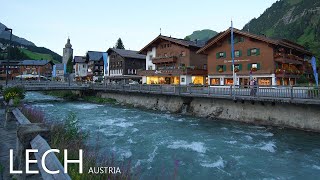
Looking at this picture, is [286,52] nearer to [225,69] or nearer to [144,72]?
[225,69]

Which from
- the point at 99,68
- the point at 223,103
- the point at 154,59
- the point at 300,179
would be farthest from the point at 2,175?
the point at 99,68

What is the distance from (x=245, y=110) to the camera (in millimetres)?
23734

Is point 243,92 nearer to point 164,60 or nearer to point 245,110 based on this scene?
point 245,110

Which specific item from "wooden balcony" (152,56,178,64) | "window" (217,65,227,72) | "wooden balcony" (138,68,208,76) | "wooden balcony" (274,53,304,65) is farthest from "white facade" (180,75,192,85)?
"wooden balcony" (274,53,304,65)

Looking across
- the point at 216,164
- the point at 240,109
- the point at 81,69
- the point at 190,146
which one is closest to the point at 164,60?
the point at 240,109

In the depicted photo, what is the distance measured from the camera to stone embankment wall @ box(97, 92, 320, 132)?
19402 mm

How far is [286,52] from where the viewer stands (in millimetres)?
39312

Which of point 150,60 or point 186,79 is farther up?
point 150,60

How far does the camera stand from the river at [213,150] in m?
11.1

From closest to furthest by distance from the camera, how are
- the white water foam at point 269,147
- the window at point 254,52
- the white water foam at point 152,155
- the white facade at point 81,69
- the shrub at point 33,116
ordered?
1. the shrub at point 33,116
2. the white water foam at point 152,155
3. the white water foam at point 269,147
4. the window at point 254,52
5. the white facade at point 81,69

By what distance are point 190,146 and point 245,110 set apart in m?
10.6

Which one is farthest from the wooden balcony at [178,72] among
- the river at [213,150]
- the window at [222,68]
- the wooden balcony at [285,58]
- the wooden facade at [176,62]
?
the river at [213,150]

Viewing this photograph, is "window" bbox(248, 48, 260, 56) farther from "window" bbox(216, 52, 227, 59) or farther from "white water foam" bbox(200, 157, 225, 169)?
"white water foam" bbox(200, 157, 225, 169)

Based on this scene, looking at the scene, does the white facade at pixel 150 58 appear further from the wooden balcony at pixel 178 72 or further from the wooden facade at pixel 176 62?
the wooden balcony at pixel 178 72
